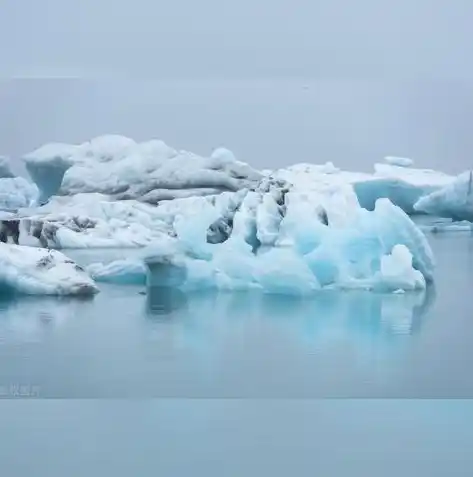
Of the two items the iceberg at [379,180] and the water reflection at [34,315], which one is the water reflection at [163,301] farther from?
the iceberg at [379,180]

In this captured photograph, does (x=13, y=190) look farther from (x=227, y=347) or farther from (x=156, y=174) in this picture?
(x=227, y=347)

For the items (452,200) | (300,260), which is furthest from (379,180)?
(300,260)

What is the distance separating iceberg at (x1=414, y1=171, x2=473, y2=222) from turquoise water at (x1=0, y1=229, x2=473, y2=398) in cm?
29

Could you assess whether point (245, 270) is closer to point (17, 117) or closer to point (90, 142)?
point (90, 142)

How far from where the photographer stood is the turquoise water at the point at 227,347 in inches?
85.3

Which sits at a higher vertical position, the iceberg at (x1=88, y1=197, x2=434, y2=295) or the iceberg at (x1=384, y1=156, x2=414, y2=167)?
the iceberg at (x1=384, y1=156, x2=414, y2=167)

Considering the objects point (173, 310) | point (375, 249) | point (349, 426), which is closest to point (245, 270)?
point (173, 310)

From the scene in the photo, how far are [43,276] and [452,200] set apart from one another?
4.10 ft

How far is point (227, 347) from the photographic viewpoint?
7.14 feet

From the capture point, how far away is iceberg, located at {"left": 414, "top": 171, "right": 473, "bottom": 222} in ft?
7.40

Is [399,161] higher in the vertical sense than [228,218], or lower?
higher

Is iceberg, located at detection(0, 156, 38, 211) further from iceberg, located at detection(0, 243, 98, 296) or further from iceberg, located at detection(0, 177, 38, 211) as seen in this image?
iceberg, located at detection(0, 243, 98, 296)

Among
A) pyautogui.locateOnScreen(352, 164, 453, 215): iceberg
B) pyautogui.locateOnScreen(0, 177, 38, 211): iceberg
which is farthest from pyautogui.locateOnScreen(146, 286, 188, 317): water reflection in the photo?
pyautogui.locateOnScreen(352, 164, 453, 215): iceberg

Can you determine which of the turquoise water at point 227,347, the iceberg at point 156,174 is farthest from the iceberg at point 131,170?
the turquoise water at point 227,347
